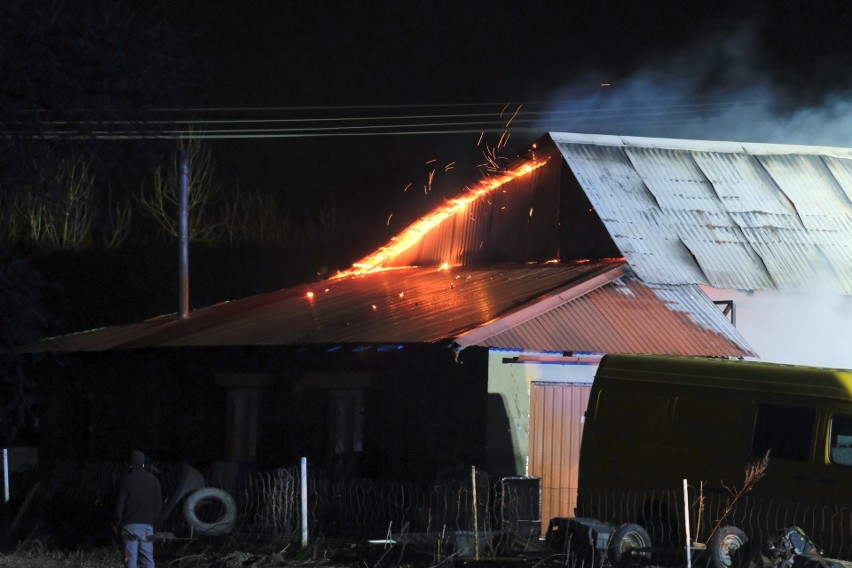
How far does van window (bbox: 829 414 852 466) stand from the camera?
13.4m

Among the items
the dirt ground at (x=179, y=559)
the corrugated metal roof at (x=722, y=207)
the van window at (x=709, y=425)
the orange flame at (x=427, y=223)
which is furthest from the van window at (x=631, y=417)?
the orange flame at (x=427, y=223)

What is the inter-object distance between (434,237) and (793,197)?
24.7 ft

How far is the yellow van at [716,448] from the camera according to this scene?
44.3 feet

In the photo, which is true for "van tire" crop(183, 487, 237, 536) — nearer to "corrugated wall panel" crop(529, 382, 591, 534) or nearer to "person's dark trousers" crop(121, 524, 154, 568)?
"person's dark trousers" crop(121, 524, 154, 568)

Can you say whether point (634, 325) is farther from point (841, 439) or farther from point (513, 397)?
point (841, 439)

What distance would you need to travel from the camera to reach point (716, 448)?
14.3 metres

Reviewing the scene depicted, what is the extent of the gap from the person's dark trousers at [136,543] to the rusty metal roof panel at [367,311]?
221 inches

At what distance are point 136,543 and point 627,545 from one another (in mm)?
5245

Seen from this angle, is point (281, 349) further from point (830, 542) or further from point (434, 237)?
point (830, 542)

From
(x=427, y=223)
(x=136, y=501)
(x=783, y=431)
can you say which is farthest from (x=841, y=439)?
(x=427, y=223)

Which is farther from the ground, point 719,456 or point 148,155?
point 148,155

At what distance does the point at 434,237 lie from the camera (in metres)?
26.5

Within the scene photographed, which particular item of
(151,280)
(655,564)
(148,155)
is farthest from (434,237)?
(151,280)

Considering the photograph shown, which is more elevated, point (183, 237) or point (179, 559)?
point (183, 237)
